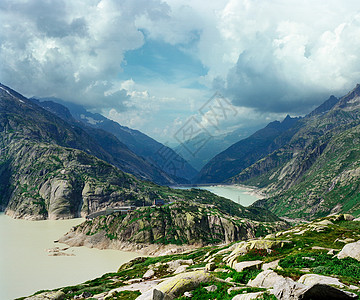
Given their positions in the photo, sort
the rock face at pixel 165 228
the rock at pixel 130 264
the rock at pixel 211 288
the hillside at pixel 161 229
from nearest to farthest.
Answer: the rock at pixel 211 288
the rock at pixel 130 264
the hillside at pixel 161 229
the rock face at pixel 165 228

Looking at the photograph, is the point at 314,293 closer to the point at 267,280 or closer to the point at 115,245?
the point at 267,280

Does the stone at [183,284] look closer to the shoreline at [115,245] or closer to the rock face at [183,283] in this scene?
the rock face at [183,283]

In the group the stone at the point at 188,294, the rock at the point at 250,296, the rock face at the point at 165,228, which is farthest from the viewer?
the rock face at the point at 165,228

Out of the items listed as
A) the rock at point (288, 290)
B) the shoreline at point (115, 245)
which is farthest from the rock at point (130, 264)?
the rock at point (288, 290)

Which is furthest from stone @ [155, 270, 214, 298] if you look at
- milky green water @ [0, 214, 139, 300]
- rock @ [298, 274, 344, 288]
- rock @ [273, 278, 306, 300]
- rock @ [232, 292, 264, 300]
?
milky green water @ [0, 214, 139, 300]

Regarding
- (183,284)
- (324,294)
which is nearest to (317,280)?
(324,294)

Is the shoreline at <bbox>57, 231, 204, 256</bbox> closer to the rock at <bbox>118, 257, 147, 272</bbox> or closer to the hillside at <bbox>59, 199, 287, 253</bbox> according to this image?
the hillside at <bbox>59, 199, 287, 253</bbox>
